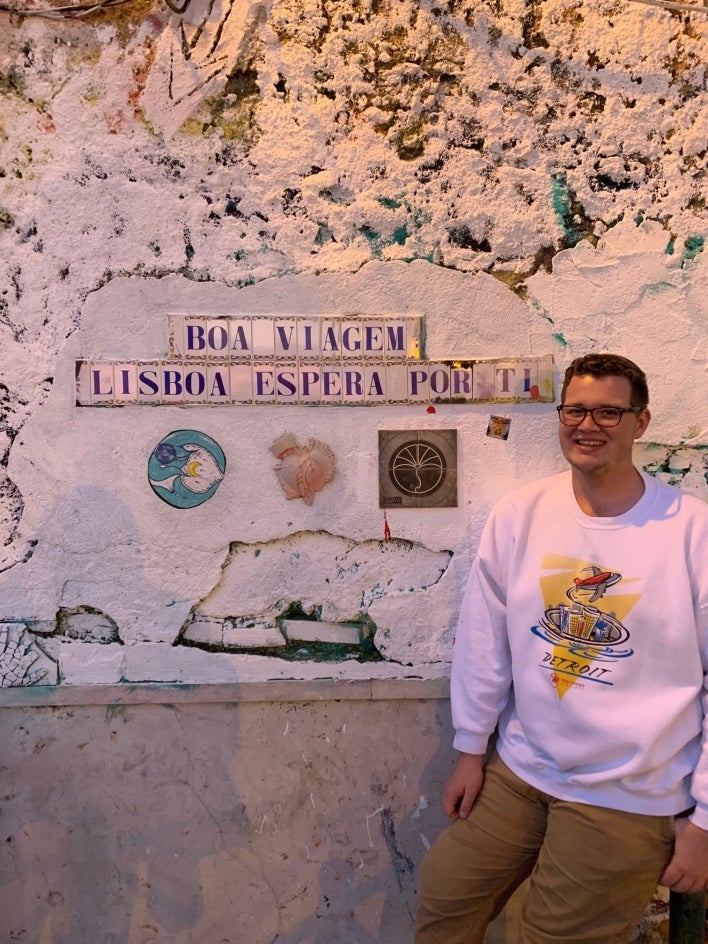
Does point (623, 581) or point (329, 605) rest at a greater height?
point (623, 581)

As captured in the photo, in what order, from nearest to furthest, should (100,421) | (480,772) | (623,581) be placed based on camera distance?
(623,581)
(480,772)
(100,421)

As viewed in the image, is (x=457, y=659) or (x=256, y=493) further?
(x=256, y=493)

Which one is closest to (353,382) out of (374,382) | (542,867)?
(374,382)

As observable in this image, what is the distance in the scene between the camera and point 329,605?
2.11 m

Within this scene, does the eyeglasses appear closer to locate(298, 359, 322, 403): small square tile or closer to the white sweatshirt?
the white sweatshirt

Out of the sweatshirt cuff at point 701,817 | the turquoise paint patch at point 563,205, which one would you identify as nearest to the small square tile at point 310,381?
the turquoise paint patch at point 563,205

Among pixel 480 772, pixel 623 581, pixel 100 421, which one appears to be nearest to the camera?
pixel 623 581

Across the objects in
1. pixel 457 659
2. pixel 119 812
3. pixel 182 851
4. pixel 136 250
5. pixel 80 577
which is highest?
pixel 136 250

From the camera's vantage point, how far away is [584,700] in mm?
1692

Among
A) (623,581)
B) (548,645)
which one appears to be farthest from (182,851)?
(623,581)

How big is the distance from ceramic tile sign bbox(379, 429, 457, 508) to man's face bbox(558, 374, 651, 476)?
42 centimetres

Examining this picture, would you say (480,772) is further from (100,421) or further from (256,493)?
(100,421)

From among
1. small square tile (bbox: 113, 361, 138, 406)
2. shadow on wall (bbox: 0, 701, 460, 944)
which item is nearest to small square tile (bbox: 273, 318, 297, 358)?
small square tile (bbox: 113, 361, 138, 406)

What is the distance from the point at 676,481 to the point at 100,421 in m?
1.80
